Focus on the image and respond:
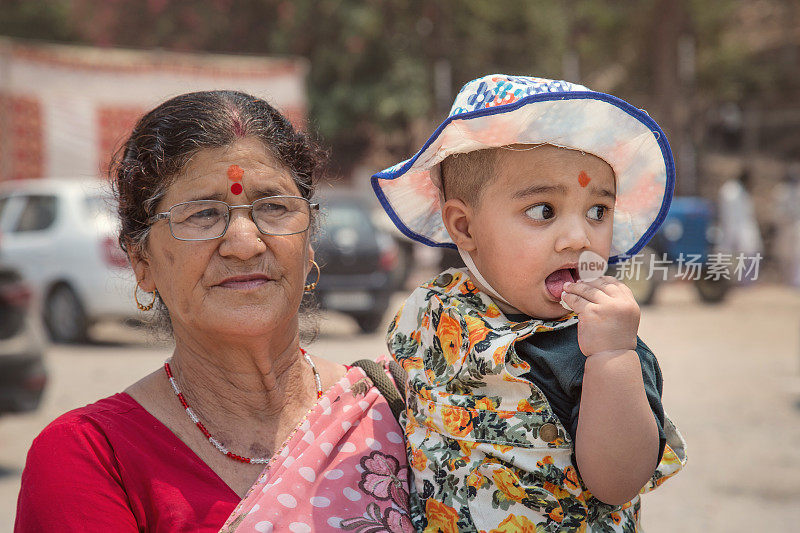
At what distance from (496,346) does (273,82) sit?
14654 millimetres

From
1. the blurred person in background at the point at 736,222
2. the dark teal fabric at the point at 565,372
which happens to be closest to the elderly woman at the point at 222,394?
the dark teal fabric at the point at 565,372

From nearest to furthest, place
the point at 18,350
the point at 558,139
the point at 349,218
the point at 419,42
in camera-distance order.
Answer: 1. the point at 558,139
2. the point at 18,350
3. the point at 349,218
4. the point at 419,42

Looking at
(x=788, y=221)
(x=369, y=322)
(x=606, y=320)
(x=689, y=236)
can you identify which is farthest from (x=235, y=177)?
(x=788, y=221)

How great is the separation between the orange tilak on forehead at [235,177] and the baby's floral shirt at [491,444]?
0.54m

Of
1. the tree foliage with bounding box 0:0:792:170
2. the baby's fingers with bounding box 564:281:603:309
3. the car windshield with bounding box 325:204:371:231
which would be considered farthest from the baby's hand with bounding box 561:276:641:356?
the tree foliage with bounding box 0:0:792:170

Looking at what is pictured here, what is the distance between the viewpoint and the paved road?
5262 millimetres

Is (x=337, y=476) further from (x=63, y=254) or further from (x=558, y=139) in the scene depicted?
(x=63, y=254)

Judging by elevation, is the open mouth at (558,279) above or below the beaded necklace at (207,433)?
above

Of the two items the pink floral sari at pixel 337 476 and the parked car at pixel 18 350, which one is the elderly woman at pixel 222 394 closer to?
the pink floral sari at pixel 337 476

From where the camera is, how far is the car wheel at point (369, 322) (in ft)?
35.2

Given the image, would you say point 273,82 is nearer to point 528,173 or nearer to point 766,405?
point 766,405

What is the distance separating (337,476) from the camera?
6.15 ft

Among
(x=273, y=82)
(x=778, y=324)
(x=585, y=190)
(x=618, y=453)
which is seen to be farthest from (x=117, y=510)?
(x=273, y=82)

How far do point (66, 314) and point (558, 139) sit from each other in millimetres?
9467
